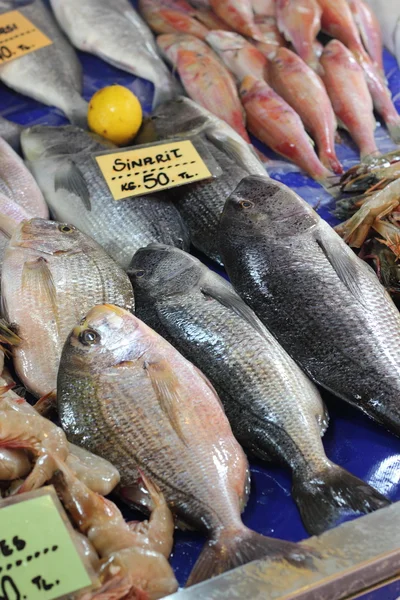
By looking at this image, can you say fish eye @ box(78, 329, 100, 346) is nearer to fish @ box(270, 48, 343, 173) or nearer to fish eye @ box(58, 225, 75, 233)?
fish eye @ box(58, 225, 75, 233)

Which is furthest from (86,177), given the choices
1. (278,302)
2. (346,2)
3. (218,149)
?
(346,2)

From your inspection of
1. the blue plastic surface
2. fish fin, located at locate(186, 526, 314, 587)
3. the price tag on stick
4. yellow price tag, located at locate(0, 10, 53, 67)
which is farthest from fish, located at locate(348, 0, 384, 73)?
fish fin, located at locate(186, 526, 314, 587)

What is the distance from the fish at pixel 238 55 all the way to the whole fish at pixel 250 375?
136 cm

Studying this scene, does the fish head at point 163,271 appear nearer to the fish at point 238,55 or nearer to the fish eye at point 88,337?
the fish eye at point 88,337

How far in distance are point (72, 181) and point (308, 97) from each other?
1144mm

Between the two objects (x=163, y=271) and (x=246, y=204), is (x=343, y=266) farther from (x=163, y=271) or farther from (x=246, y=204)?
(x=163, y=271)

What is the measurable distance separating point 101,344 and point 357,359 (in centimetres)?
68

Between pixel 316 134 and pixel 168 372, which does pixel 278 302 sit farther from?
pixel 316 134

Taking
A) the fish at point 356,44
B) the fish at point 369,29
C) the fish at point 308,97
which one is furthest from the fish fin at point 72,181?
the fish at point 369,29

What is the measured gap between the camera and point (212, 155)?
2.40 m

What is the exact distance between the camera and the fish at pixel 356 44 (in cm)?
283

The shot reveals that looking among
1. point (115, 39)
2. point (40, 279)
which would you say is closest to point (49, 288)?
point (40, 279)

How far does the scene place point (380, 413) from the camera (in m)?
1.63

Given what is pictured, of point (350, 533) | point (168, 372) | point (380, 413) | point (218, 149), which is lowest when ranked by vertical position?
point (380, 413)
